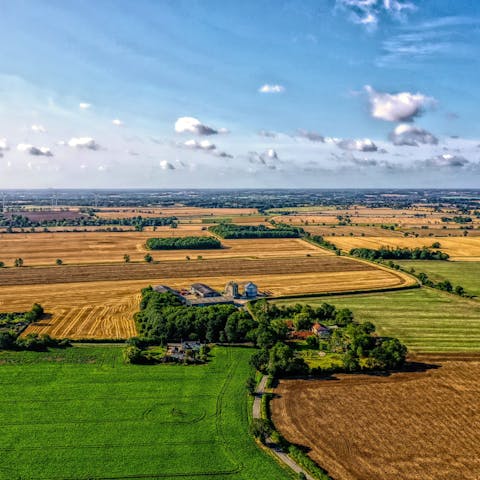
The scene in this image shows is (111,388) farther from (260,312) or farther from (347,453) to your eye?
(260,312)

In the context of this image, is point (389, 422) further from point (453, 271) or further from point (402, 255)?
point (402, 255)

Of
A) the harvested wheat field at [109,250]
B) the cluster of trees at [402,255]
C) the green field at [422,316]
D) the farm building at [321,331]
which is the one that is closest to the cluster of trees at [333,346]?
the farm building at [321,331]

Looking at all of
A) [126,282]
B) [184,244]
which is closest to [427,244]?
[184,244]

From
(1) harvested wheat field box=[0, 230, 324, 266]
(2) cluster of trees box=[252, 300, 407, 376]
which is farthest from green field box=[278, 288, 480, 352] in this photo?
(1) harvested wheat field box=[0, 230, 324, 266]

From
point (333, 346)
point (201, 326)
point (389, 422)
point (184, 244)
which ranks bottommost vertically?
point (389, 422)

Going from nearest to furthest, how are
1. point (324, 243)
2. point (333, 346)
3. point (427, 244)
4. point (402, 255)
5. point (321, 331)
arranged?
point (333, 346), point (321, 331), point (402, 255), point (324, 243), point (427, 244)

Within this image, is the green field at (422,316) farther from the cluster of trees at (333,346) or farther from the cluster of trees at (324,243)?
the cluster of trees at (324,243)

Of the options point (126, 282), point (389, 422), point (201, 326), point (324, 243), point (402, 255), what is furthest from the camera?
point (324, 243)
